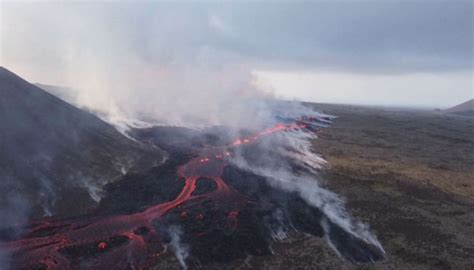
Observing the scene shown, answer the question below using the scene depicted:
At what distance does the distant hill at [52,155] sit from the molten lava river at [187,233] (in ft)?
12.6

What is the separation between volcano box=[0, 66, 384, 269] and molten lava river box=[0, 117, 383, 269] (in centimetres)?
8

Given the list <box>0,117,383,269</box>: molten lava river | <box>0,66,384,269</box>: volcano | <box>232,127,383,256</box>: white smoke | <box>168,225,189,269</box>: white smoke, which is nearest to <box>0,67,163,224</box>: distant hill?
<box>0,66,384,269</box>: volcano

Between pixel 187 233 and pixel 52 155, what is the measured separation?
21.9 m

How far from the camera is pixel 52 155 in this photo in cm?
4781

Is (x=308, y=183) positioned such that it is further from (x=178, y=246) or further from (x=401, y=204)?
(x=178, y=246)

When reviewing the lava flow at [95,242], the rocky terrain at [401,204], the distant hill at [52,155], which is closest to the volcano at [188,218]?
the lava flow at [95,242]

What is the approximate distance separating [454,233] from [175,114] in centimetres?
9272

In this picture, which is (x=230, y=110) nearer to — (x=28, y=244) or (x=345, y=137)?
(x=345, y=137)

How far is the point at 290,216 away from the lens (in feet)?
140

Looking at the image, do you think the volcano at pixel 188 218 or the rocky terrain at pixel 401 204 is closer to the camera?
the volcano at pixel 188 218

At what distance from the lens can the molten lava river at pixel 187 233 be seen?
31.5 metres

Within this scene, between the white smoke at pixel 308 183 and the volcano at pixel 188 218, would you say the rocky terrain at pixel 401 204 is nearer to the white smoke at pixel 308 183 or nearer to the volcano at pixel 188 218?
the white smoke at pixel 308 183

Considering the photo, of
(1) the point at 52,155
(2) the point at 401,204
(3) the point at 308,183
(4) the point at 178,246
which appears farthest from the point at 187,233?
(2) the point at 401,204

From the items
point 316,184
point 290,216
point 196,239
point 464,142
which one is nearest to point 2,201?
point 196,239
